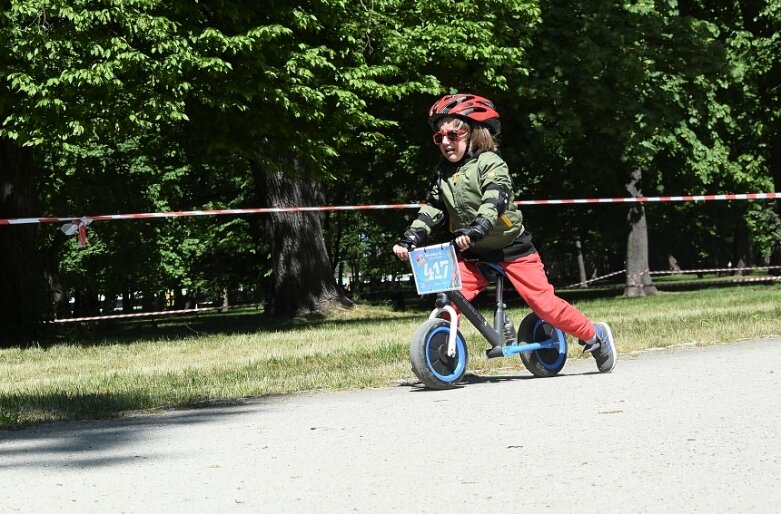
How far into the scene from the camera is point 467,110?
25.8 ft

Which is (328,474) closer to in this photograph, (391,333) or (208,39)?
(391,333)

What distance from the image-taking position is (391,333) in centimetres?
1420

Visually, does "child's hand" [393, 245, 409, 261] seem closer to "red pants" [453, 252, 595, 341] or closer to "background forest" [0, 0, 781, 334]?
"red pants" [453, 252, 595, 341]

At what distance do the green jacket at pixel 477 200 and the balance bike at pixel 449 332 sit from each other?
A: 0.25m

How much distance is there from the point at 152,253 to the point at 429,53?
18087 millimetres

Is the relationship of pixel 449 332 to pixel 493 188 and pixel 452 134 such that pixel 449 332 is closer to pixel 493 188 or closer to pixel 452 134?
pixel 493 188

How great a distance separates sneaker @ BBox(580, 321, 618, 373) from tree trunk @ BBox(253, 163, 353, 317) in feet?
48.6

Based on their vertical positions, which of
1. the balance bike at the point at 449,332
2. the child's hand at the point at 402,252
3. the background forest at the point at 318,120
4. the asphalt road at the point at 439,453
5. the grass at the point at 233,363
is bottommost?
the asphalt road at the point at 439,453

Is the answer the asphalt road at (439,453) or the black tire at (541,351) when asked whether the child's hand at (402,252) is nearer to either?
the asphalt road at (439,453)

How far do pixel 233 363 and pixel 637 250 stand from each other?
73.3 feet

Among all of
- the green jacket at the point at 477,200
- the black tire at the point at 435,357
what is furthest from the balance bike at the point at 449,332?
the green jacket at the point at 477,200

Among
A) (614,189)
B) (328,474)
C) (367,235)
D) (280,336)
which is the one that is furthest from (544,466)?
(367,235)

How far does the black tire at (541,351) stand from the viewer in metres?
8.29

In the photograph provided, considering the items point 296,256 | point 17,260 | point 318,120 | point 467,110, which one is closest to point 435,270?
point 467,110
